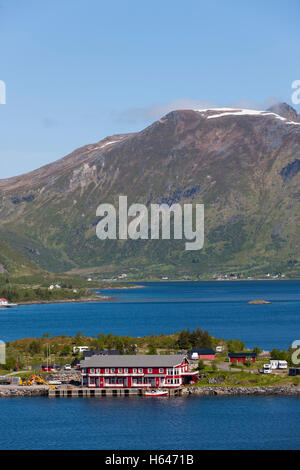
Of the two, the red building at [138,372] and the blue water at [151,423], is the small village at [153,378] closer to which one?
the red building at [138,372]

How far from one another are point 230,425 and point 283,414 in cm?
495

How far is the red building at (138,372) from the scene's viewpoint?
7594cm

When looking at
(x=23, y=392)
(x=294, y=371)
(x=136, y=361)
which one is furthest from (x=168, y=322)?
(x=23, y=392)

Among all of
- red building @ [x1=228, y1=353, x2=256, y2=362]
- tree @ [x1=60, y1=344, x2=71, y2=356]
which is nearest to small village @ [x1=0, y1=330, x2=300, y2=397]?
red building @ [x1=228, y1=353, x2=256, y2=362]

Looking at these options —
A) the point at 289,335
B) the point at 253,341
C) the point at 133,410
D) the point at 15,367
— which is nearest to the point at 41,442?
the point at 133,410

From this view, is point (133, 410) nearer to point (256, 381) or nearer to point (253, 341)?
point (256, 381)

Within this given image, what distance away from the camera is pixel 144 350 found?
97.3 metres

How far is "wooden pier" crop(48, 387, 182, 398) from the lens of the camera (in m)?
75.3

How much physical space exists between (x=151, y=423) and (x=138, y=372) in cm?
1336

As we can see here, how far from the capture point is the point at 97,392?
76188 mm

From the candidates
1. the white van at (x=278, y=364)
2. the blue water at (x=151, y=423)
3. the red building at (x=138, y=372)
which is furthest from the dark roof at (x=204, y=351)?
the blue water at (x=151, y=423)

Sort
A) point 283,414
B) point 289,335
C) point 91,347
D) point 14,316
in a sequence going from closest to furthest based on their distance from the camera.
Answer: point 283,414 → point 91,347 → point 289,335 → point 14,316

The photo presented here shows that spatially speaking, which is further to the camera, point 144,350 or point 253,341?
point 253,341

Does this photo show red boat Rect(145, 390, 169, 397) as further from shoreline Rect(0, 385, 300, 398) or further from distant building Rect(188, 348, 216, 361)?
distant building Rect(188, 348, 216, 361)
